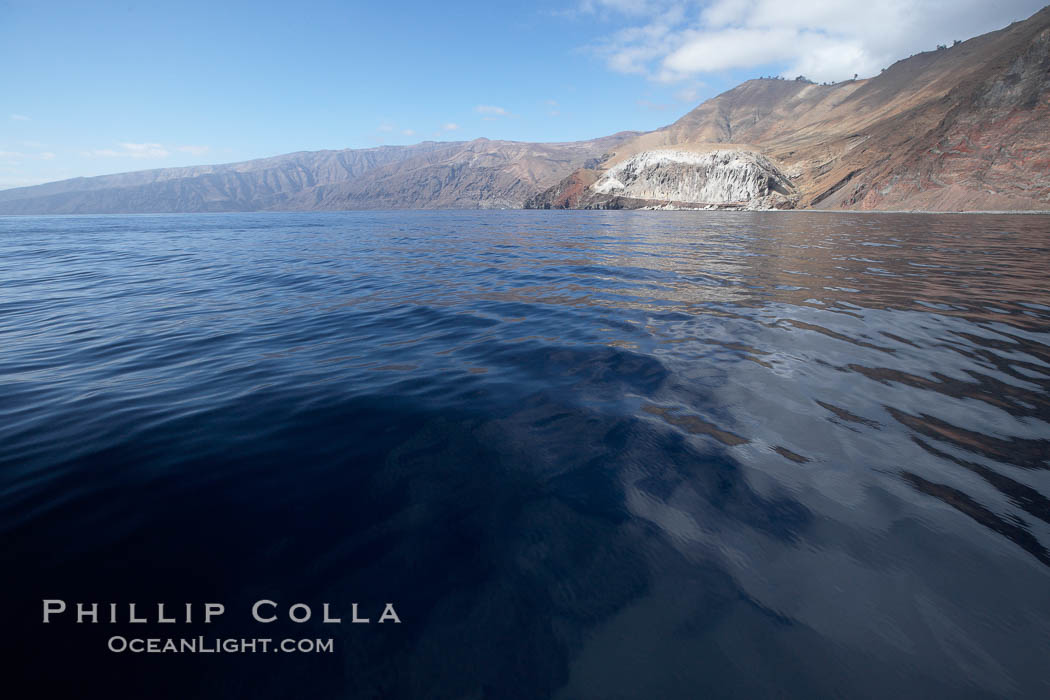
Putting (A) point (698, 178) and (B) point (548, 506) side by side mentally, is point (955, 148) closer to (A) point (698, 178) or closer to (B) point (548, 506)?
(A) point (698, 178)

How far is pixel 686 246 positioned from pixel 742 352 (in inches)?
709

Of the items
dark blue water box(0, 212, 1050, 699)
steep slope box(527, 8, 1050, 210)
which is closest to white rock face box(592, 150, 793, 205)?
steep slope box(527, 8, 1050, 210)

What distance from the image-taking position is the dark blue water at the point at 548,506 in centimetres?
207

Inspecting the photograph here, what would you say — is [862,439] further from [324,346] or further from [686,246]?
[686,246]

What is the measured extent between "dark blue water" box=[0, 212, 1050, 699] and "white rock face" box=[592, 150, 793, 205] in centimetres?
10207

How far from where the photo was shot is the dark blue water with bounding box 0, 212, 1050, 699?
2074 mm

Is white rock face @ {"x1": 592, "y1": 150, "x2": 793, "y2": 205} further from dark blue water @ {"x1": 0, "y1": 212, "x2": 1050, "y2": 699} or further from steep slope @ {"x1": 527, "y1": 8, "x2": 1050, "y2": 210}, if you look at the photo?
dark blue water @ {"x1": 0, "y1": 212, "x2": 1050, "y2": 699}

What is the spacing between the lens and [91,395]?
4938mm

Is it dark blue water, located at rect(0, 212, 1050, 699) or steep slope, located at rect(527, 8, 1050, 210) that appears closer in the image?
dark blue water, located at rect(0, 212, 1050, 699)

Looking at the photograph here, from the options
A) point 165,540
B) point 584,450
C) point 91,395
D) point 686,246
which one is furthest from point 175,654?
point 686,246

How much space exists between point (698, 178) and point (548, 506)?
12061 centimetres

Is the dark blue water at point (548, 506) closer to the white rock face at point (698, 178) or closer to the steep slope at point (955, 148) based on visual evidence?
the steep slope at point (955, 148)

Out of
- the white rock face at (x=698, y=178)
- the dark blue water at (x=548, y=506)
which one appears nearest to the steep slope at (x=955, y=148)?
the white rock face at (x=698, y=178)

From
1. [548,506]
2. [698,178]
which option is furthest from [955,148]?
[548,506]
